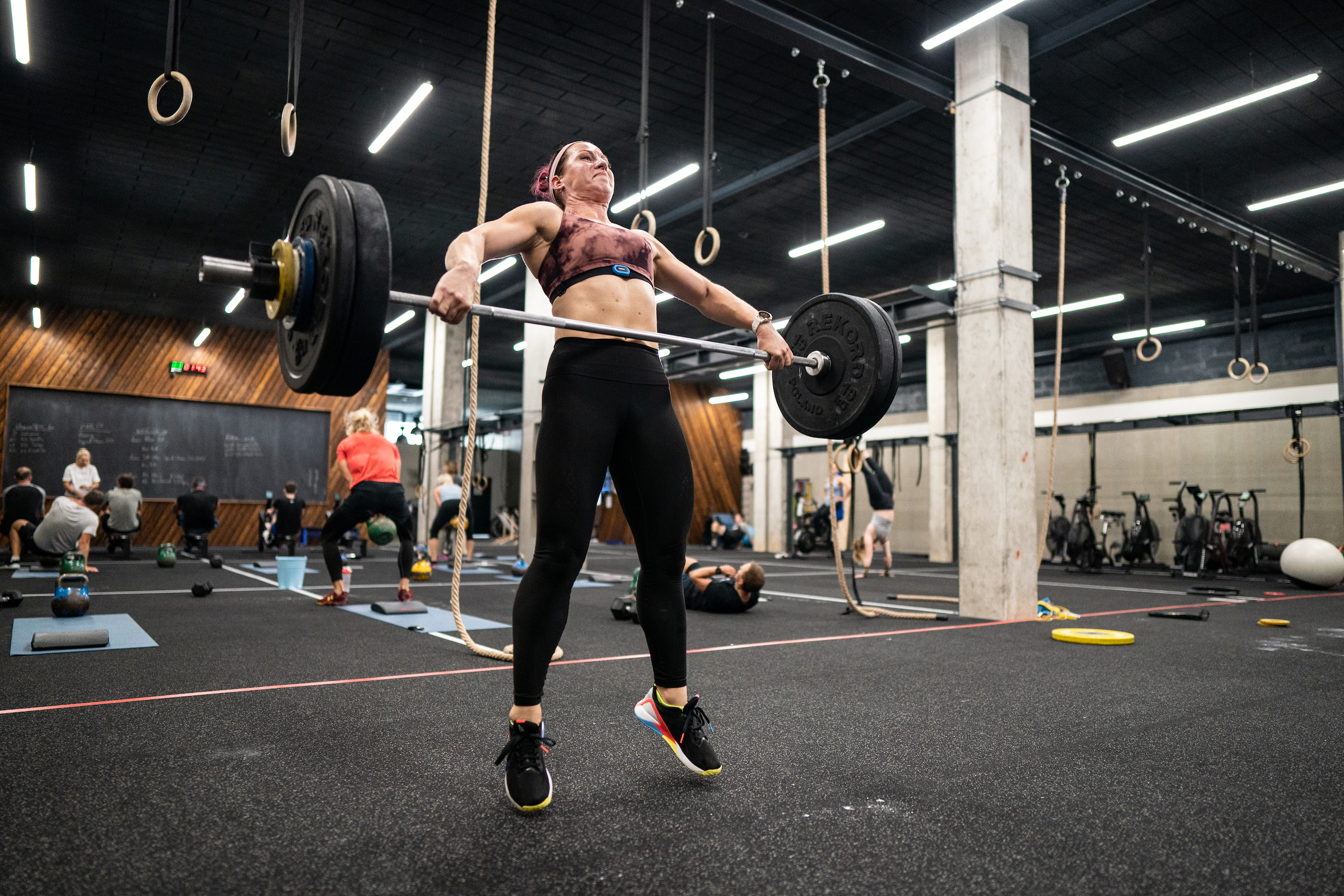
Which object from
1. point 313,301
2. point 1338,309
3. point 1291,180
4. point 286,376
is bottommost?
point 286,376

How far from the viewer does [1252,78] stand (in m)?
6.02

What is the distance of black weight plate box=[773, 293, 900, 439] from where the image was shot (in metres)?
2.11

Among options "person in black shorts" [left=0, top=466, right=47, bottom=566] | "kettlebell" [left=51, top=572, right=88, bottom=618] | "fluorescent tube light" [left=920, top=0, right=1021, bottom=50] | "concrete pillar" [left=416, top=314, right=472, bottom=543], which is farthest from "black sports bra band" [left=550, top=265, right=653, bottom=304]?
"concrete pillar" [left=416, top=314, right=472, bottom=543]

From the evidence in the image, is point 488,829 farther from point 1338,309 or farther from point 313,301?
point 1338,309

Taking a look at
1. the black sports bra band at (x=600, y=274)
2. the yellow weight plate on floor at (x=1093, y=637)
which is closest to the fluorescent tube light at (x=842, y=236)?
the yellow weight plate on floor at (x=1093, y=637)

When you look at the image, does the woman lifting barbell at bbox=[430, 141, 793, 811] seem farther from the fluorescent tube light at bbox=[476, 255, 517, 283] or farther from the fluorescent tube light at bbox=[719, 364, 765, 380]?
the fluorescent tube light at bbox=[719, 364, 765, 380]

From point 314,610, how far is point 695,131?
16.2 ft

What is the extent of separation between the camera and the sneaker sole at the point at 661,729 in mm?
1608

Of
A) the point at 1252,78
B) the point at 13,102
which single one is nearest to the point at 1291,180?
the point at 1252,78

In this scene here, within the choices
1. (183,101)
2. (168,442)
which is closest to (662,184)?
(183,101)

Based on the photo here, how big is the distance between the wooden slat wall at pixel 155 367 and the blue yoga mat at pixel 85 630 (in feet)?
30.5

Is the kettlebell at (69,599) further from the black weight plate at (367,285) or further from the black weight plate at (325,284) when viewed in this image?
the black weight plate at (367,285)

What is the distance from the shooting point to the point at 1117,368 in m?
12.3

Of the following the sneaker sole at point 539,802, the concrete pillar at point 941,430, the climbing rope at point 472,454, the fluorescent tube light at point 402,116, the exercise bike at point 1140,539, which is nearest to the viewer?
the sneaker sole at point 539,802
